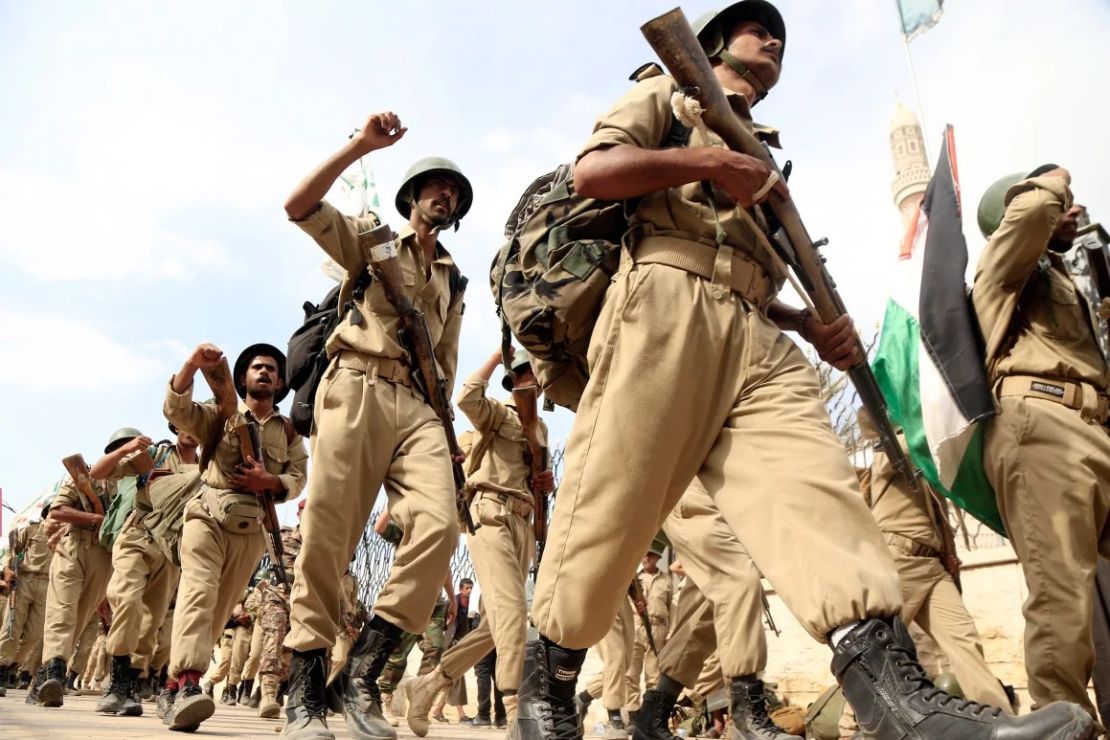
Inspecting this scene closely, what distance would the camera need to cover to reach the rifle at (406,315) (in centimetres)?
433

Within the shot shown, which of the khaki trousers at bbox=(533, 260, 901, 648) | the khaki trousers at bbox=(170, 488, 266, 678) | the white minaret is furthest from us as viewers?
the white minaret

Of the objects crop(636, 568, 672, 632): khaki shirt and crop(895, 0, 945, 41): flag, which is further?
crop(895, 0, 945, 41): flag

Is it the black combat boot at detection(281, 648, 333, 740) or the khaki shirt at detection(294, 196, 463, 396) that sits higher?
the khaki shirt at detection(294, 196, 463, 396)

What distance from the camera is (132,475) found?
8047mm

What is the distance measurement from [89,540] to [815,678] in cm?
790

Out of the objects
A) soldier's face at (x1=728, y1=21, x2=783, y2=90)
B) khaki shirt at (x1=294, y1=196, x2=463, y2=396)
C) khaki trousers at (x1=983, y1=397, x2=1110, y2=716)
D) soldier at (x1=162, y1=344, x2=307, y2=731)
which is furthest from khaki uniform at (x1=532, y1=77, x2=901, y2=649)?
soldier at (x1=162, y1=344, x2=307, y2=731)

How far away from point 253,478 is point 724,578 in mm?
2800

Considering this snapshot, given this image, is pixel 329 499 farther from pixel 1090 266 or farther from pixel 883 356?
pixel 883 356

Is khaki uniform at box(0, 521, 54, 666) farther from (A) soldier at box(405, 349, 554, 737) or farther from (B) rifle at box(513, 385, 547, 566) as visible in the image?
(B) rifle at box(513, 385, 547, 566)

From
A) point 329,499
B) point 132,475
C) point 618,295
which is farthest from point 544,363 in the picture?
point 132,475

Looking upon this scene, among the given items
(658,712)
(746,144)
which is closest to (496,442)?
(658,712)

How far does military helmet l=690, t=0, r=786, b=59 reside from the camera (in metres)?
2.79

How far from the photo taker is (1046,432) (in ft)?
12.0

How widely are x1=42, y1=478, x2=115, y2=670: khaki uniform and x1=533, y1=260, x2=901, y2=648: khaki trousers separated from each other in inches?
306
